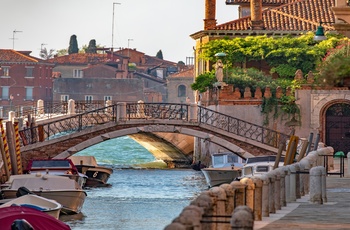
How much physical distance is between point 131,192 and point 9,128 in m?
6.38

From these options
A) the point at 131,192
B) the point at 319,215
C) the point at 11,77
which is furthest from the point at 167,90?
the point at 319,215

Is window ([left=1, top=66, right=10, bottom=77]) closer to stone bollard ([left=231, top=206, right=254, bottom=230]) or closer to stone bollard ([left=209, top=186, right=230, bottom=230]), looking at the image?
stone bollard ([left=209, top=186, right=230, bottom=230])

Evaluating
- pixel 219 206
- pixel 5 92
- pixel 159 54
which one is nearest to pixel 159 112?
pixel 219 206

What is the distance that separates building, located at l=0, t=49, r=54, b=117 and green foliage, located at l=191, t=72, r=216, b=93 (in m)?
57.9

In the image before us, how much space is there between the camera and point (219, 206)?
18016 mm

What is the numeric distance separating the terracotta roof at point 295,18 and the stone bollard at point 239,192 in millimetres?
37190

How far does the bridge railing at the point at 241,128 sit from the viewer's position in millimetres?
49344

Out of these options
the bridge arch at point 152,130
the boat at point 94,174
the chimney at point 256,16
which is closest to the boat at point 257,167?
the bridge arch at point 152,130

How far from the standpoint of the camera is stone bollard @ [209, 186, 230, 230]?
17.6m

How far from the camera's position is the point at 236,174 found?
44.2 metres

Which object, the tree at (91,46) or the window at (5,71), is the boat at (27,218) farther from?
the tree at (91,46)

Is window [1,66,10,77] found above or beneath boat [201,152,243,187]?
above

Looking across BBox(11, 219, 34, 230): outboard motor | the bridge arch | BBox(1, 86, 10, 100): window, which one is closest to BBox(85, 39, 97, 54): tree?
BBox(1, 86, 10, 100): window

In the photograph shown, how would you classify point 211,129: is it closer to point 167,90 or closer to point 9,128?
point 9,128
